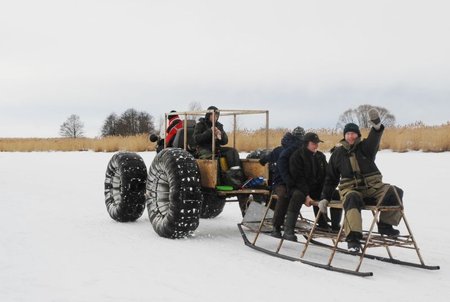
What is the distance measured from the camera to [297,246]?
26.7 ft

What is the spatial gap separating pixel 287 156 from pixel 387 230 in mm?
1726

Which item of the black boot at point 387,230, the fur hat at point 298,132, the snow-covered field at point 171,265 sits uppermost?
the fur hat at point 298,132

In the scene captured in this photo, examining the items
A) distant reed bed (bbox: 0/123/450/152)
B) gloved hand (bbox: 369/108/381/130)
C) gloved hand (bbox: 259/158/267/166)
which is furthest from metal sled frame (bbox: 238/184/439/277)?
distant reed bed (bbox: 0/123/450/152)

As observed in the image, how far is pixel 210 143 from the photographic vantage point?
949 centimetres

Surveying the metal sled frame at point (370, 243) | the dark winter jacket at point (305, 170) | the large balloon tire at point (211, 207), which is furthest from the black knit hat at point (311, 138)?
the large balloon tire at point (211, 207)

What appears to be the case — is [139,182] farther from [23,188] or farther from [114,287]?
[23,188]

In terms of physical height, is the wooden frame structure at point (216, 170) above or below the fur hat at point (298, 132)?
below

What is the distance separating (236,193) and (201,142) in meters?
1.08

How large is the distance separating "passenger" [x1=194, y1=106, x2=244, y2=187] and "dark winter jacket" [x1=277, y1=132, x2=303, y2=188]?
1.23m

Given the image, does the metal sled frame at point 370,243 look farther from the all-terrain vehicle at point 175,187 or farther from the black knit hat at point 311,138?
the all-terrain vehicle at point 175,187

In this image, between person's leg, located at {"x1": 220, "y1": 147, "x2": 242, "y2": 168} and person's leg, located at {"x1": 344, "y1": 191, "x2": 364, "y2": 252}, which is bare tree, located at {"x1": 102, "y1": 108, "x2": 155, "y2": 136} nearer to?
person's leg, located at {"x1": 220, "y1": 147, "x2": 242, "y2": 168}

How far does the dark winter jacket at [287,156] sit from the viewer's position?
789 centimetres

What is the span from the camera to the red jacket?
34.0 ft

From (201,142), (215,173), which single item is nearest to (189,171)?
(215,173)
